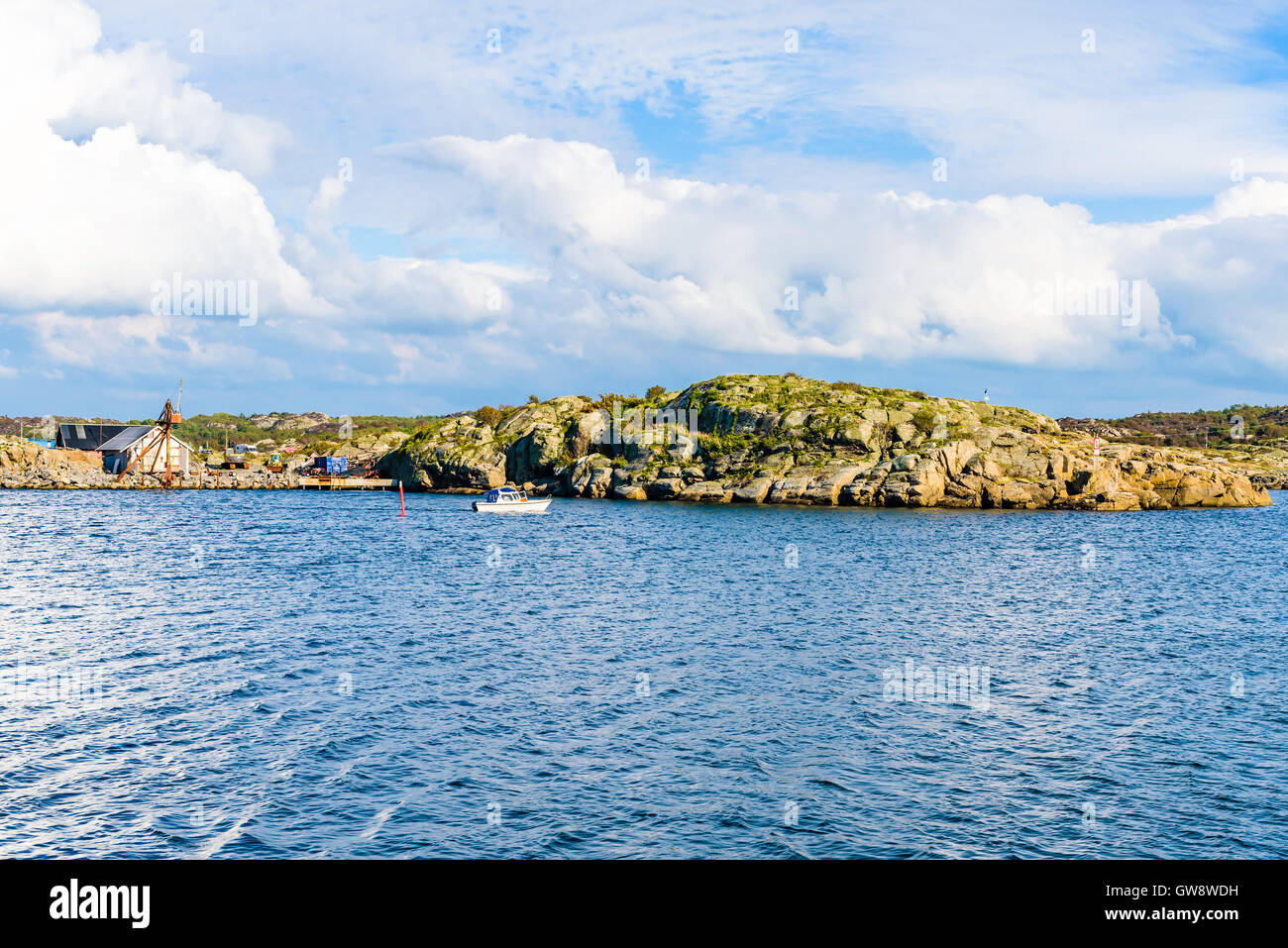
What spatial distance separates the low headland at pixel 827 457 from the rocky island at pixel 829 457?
23 centimetres

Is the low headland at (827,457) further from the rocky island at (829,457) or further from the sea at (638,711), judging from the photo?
the sea at (638,711)

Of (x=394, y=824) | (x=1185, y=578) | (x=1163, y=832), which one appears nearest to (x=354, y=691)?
(x=394, y=824)

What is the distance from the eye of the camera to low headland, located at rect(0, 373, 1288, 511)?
137625 millimetres

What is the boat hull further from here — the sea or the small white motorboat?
the sea

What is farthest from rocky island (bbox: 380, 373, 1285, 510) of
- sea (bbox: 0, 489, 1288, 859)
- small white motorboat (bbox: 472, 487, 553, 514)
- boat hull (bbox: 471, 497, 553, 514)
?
sea (bbox: 0, 489, 1288, 859)

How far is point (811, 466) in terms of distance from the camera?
147 meters

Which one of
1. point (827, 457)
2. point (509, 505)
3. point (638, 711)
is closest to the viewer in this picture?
point (638, 711)

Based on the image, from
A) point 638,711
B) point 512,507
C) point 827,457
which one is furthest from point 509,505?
point 638,711

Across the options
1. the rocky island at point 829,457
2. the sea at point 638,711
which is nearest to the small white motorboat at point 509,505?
the rocky island at point 829,457

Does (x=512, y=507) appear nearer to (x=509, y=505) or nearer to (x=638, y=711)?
(x=509, y=505)

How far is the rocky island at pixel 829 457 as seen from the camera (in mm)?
137625

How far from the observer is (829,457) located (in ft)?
483

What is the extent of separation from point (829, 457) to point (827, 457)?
321mm
